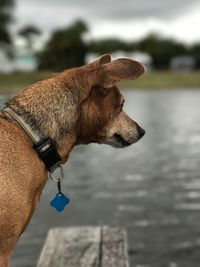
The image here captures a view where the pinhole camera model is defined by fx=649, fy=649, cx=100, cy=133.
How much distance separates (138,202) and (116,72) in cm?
997

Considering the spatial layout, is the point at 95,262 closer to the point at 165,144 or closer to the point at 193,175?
the point at 193,175

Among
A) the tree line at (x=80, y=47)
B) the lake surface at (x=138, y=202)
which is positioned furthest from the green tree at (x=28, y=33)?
the lake surface at (x=138, y=202)

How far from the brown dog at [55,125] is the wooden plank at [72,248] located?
2.59m

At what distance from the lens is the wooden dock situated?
25.6 ft

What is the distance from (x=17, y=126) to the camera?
518cm

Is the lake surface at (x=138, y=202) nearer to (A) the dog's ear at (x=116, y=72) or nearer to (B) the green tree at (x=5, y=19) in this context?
(A) the dog's ear at (x=116, y=72)

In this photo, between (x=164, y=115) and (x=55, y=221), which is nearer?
(x=55, y=221)

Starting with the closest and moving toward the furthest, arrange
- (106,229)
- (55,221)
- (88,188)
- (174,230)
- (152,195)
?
1. (106,229)
2. (174,230)
3. (55,221)
4. (152,195)
5. (88,188)

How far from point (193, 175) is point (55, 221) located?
658cm

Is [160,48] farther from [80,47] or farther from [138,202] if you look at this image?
[138,202]

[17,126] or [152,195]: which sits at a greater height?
[17,126]

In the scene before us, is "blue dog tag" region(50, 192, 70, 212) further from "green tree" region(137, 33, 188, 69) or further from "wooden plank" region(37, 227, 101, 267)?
"green tree" region(137, 33, 188, 69)

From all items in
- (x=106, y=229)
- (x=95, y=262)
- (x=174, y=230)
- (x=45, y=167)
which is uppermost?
(x=45, y=167)

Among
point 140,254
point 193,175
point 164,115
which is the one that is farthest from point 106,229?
point 164,115
